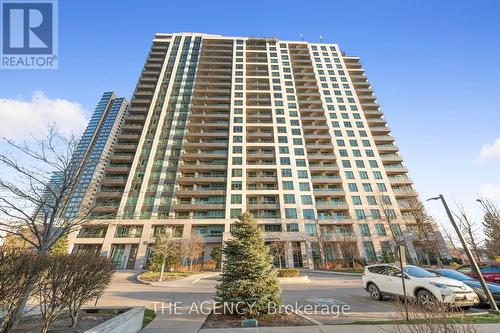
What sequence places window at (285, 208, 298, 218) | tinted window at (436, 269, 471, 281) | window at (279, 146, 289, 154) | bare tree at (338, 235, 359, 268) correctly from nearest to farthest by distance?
tinted window at (436, 269, 471, 281)
bare tree at (338, 235, 359, 268)
window at (285, 208, 298, 218)
window at (279, 146, 289, 154)

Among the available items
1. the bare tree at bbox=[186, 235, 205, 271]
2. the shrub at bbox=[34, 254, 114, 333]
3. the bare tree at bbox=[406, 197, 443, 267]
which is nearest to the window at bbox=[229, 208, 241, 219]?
the bare tree at bbox=[186, 235, 205, 271]

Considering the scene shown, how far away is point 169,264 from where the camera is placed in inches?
1323

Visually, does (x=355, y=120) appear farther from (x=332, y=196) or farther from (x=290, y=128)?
(x=332, y=196)

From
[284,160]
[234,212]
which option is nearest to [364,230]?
[284,160]

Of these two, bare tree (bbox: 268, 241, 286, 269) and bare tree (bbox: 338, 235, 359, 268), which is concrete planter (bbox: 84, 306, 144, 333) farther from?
bare tree (bbox: 338, 235, 359, 268)

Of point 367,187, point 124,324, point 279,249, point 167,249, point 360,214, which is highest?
point 367,187

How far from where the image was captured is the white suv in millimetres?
8891

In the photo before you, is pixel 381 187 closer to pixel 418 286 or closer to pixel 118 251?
pixel 418 286

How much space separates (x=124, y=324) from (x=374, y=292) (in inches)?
450

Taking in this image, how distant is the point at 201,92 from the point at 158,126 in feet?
50.8

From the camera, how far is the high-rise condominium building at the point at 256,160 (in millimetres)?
41719

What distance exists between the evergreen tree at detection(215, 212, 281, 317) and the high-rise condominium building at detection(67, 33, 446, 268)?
30162 millimetres

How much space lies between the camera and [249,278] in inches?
352

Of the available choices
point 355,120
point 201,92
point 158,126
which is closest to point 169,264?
point 158,126
